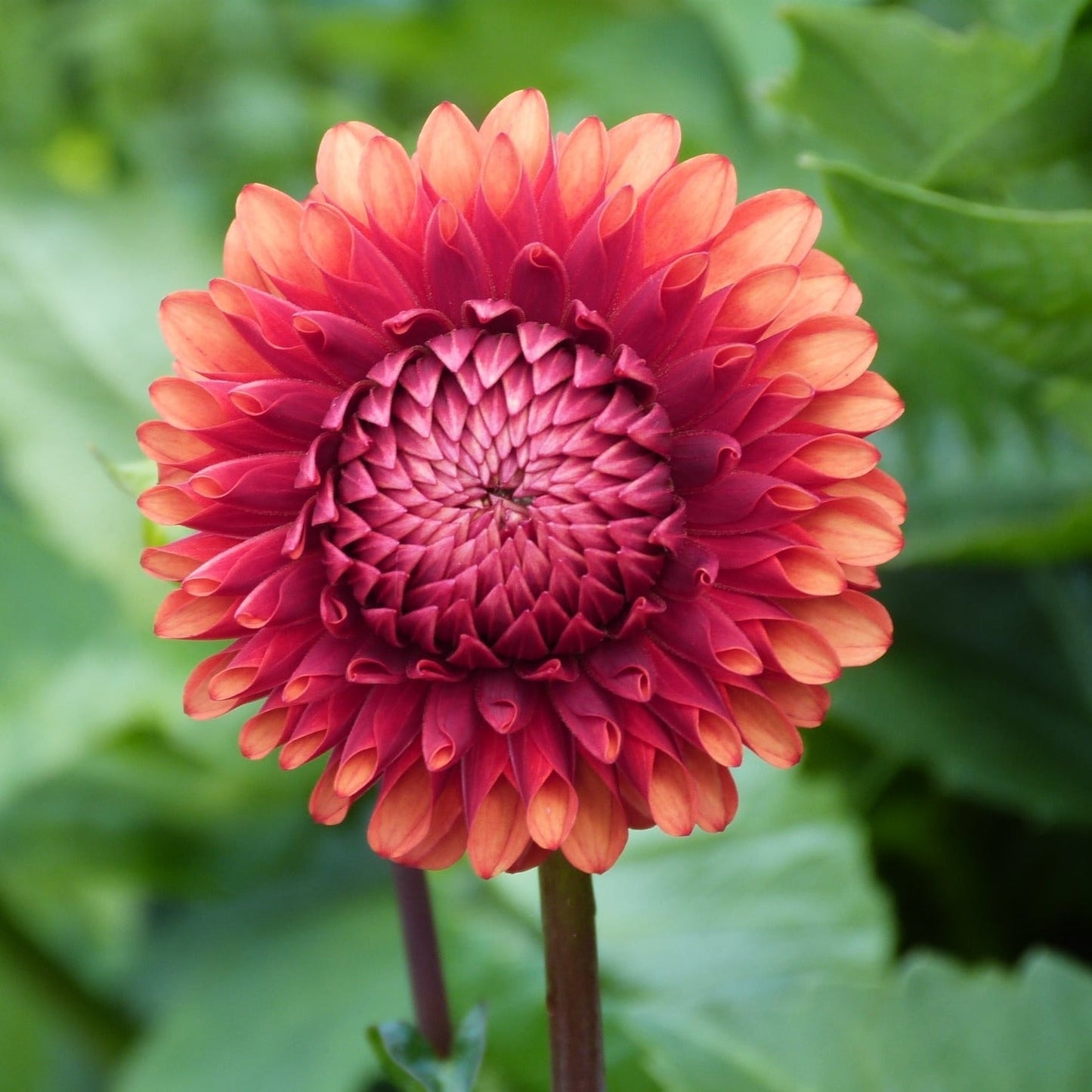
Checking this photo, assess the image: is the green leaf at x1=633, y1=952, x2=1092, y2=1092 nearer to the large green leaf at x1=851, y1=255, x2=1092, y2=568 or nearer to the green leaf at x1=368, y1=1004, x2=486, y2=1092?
the green leaf at x1=368, y1=1004, x2=486, y2=1092

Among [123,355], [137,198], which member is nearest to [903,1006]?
[123,355]

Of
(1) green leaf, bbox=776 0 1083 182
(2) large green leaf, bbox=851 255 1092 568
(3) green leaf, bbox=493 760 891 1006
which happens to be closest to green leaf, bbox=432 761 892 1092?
(3) green leaf, bbox=493 760 891 1006

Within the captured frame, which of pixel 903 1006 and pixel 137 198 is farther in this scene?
pixel 137 198

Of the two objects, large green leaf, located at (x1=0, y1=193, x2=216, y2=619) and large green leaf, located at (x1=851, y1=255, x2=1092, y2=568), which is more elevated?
large green leaf, located at (x1=0, y1=193, x2=216, y2=619)

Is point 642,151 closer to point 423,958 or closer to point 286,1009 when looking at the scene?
point 423,958

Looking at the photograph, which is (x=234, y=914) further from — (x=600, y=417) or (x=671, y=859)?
(x=600, y=417)

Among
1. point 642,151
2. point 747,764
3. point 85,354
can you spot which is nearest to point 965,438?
point 747,764
